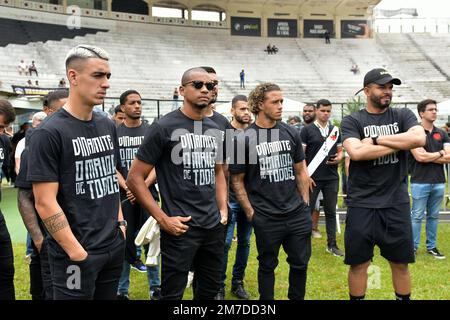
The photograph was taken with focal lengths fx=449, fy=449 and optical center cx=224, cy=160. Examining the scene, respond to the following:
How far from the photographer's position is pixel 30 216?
358cm

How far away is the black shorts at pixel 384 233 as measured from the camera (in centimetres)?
386

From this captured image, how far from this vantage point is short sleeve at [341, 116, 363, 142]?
3961 millimetres

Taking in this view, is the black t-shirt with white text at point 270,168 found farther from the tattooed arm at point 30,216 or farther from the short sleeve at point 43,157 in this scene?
the short sleeve at point 43,157

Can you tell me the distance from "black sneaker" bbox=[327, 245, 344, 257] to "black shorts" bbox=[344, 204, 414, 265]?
8.49ft

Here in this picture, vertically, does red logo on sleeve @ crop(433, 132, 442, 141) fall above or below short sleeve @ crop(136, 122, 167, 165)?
above

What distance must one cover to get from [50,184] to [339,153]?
522 cm

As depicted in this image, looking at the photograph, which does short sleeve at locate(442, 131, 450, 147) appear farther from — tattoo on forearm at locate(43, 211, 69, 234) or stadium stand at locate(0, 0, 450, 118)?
stadium stand at locate(0, 0, 450, 118)

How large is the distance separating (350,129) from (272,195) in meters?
0.91

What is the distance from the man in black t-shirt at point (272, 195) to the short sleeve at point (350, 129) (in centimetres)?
48

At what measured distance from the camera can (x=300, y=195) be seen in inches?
169

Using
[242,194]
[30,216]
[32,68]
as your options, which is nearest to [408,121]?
[242,194]

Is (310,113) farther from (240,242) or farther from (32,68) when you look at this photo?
(32,68)

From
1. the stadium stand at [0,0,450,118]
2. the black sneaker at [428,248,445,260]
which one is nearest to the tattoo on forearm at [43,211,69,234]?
the black sneaker at [428,248,445,260]
